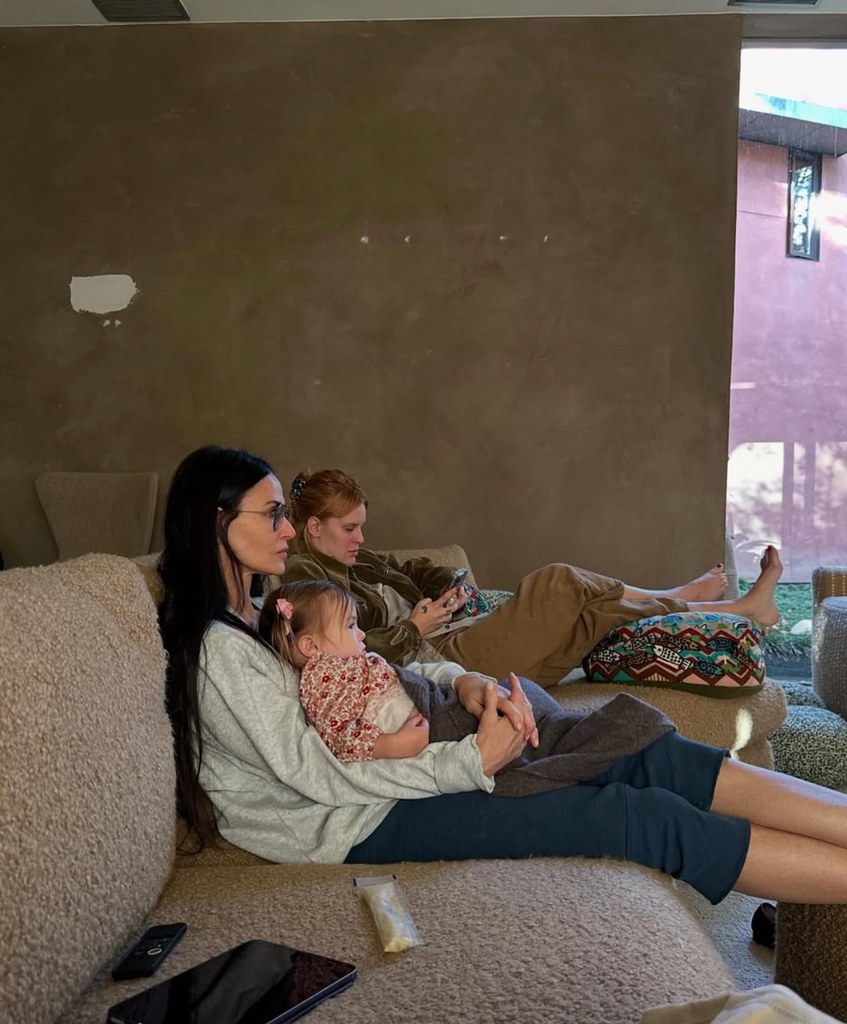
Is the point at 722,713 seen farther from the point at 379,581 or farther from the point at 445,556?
the point at 445,556

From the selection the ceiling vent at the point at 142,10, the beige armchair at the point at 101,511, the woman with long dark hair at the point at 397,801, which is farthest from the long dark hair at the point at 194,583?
the ceiling vent at the point at 142,10

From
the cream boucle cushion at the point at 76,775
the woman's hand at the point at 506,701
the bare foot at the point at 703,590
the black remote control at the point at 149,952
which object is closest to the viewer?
the cream boucle cushion at the point at 76,775

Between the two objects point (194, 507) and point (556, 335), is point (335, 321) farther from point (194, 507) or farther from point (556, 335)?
point (194, 507)

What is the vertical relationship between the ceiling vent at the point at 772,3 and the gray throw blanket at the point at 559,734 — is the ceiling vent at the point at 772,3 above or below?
above

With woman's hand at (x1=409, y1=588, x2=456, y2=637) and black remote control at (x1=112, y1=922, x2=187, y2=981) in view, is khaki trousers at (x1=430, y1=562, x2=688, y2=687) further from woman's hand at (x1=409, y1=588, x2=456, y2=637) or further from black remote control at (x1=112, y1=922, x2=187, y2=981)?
black remote control at (x1=112, y1=922, x2=187, y2=981)

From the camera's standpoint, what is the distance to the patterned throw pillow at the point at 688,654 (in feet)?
8.10

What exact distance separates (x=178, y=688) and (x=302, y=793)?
0.26 metres

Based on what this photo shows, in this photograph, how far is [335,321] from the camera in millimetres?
3984

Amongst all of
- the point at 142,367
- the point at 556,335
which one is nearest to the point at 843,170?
the point at 556,335

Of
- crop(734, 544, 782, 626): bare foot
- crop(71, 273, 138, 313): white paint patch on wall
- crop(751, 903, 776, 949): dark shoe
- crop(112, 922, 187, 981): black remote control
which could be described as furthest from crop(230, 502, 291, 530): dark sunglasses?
crop(71, 273, 138, 313): white paint patch on wall

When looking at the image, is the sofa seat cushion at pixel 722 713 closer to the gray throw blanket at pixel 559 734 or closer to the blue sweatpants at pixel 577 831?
the gray throw blanket at pixel 559 734

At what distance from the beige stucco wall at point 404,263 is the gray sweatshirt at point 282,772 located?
2453mm

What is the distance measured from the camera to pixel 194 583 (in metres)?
1.67

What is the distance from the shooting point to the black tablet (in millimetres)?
1049
